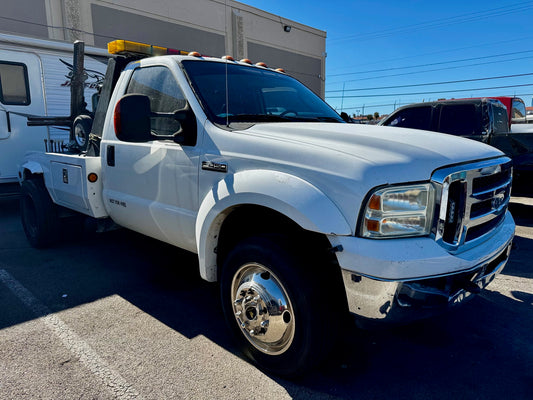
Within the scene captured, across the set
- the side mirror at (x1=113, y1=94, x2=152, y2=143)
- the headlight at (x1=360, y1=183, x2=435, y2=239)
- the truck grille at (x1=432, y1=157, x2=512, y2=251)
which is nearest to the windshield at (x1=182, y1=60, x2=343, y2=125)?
the side mirror at (x1=113, y1=94, x2=152, y2=143)

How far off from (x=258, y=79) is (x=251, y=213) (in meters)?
1.45

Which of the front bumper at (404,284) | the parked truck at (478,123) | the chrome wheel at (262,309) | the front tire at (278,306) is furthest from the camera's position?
the parked truck at (478,123)

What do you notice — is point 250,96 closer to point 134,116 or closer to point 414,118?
point 134,116

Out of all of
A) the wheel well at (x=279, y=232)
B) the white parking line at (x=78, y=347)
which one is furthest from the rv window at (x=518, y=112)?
the white parking line at (x=78, y=347)

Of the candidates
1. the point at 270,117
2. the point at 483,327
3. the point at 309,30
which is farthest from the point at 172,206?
the point at 309,30

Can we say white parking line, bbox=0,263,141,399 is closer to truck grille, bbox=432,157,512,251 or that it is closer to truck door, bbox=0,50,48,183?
truck grille, bbox=432,157,512,251

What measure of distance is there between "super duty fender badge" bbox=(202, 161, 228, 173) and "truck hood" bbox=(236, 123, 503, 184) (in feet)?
0.87

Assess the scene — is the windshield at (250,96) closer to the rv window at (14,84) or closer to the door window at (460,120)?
the door window at (460,120)

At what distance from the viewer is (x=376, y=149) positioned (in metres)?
2.13

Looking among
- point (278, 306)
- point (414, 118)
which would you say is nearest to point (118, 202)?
point (278, 306)

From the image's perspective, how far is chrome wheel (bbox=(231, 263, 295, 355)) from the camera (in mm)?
2293

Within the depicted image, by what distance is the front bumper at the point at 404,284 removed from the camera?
1.89 m

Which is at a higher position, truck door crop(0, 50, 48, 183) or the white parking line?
truck door crop(0, 50, 48, 183)

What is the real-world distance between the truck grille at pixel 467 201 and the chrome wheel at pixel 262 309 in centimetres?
94
